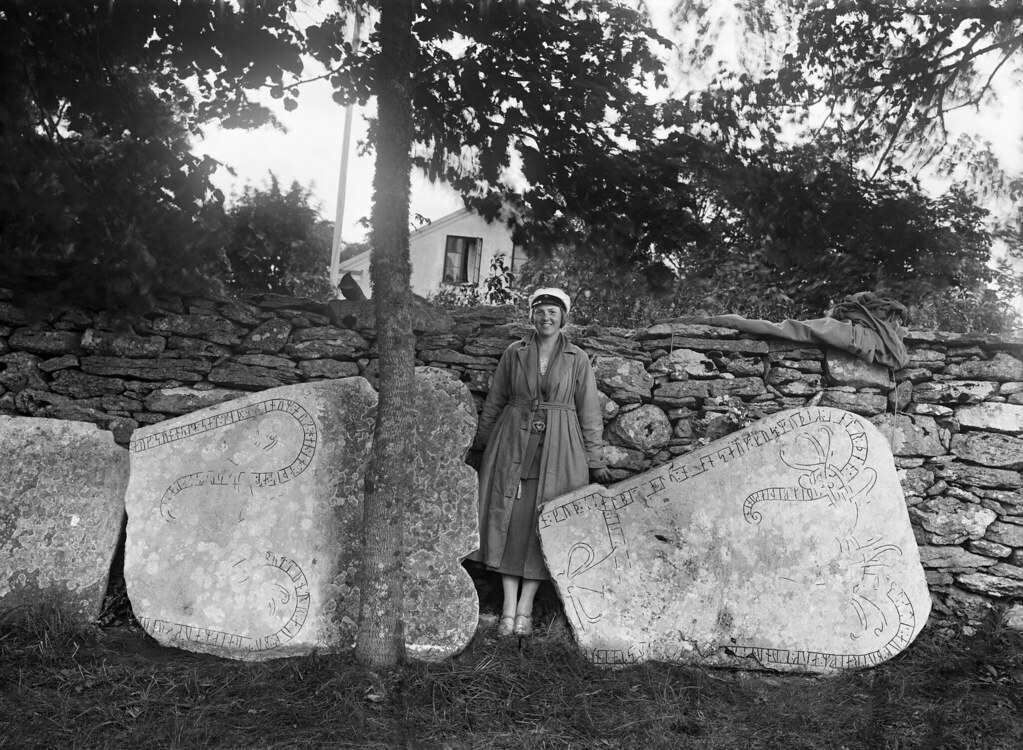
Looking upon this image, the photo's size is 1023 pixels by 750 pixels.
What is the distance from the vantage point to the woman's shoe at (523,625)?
3969mm

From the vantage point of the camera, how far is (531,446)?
13.7 feet

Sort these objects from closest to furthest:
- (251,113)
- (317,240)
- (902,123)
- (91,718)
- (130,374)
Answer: (91,718) → (251,113) → (130,374) → (902,123) → (317,240)

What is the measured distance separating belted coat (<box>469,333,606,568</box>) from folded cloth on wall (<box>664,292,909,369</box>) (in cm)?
94

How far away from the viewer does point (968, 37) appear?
501 centimetres

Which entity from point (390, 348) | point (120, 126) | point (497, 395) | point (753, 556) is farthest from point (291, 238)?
point (753, 556)

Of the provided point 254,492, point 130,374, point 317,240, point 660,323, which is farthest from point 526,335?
point 317,240

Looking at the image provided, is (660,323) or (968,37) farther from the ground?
(968,37)

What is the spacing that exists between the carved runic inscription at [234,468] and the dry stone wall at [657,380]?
468mm

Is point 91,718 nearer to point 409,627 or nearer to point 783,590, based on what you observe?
point 409,627

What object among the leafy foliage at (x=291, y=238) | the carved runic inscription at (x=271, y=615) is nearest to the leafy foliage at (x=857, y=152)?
the carved runic inscription at (x=271, y=615)

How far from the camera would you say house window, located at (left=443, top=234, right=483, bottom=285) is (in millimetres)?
12992

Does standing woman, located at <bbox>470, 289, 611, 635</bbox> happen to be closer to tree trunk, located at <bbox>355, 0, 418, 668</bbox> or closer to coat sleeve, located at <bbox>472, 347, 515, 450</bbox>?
coat sleeve, located at <bbox>472, 347, 515, 450</bbox>

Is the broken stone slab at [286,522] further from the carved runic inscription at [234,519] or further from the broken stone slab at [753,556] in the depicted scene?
the broken stone slab at [753,556]

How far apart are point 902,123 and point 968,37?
613mm
